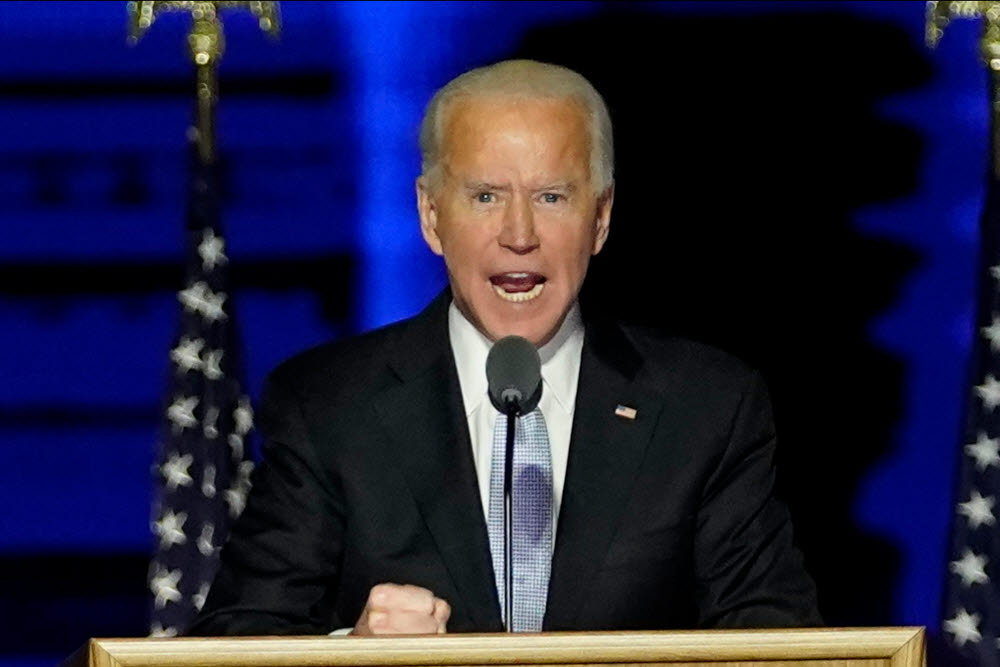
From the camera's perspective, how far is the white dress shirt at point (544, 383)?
9.00 feet

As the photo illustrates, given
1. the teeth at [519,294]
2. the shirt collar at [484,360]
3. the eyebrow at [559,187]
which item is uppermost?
the eyebrow at [559,187]

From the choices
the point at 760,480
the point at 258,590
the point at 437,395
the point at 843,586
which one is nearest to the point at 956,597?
the point at 843,586

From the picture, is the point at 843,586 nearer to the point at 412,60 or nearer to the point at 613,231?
the point at 613,231

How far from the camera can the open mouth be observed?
8.80 feet

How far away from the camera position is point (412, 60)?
12.9ft

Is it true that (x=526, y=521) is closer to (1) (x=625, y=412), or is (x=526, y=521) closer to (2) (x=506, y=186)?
(1) (x=625, y=412)

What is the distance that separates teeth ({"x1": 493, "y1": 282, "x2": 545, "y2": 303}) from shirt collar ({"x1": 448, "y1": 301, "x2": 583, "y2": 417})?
0.10 meters

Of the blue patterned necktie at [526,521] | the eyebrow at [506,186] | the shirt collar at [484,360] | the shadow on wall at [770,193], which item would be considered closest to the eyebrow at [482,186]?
the eyebrow at [506,186]

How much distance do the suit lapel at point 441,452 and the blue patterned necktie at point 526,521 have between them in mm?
27

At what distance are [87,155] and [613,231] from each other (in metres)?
1.07

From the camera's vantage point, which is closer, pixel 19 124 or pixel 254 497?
pixel 254 497

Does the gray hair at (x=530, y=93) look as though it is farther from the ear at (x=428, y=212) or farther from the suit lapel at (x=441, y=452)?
the suit lapel at (x=441, y=452)

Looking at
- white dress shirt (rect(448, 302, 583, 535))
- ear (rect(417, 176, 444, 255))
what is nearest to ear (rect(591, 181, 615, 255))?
white dress shirt (rect(448, 302, 583, 535))

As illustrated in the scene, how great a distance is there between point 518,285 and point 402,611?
600mm
